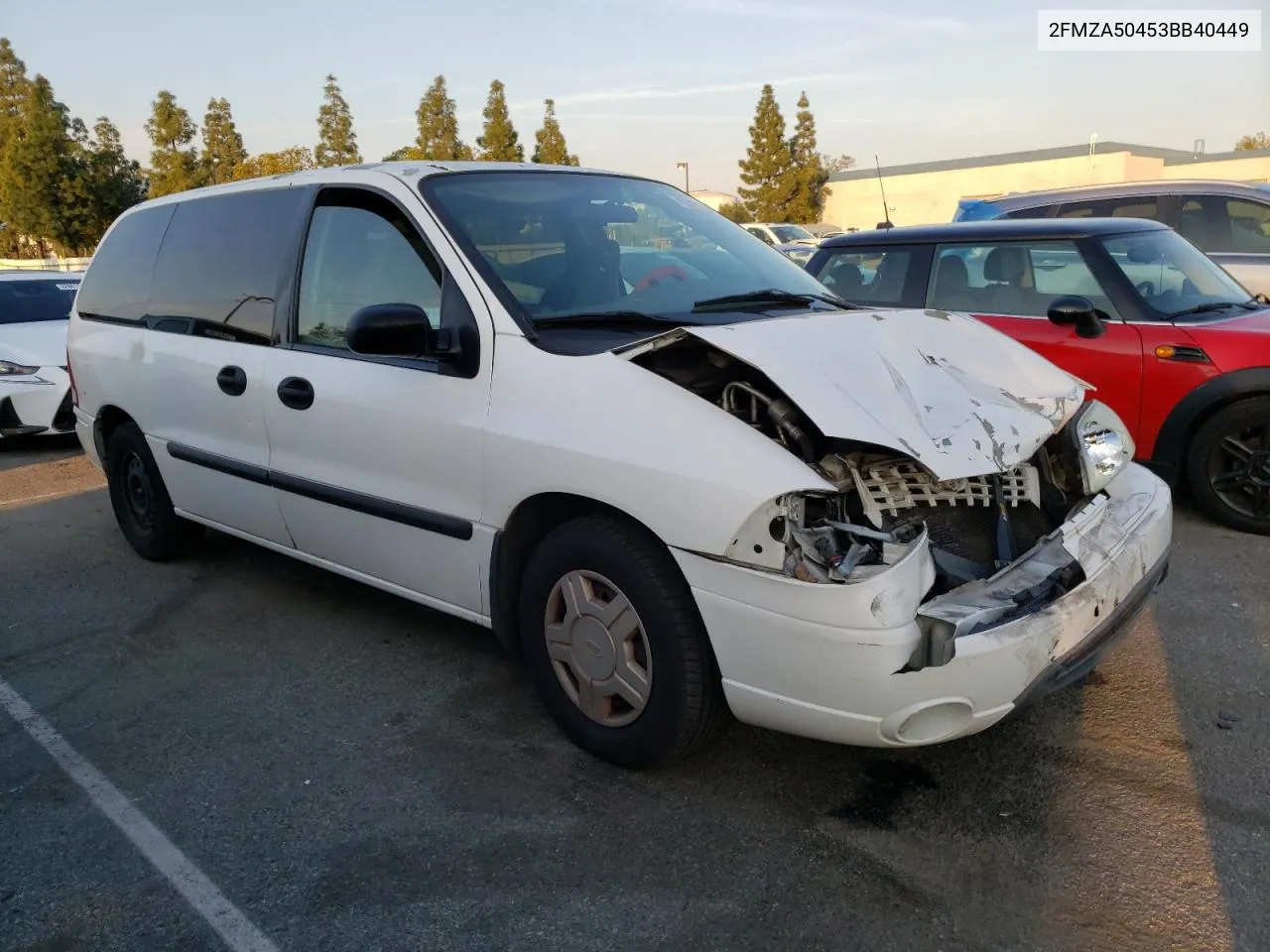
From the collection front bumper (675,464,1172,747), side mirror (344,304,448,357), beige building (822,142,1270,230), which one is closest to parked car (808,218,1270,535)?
front bumper (675,464,1172,747)

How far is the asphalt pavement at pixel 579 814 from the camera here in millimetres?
2361

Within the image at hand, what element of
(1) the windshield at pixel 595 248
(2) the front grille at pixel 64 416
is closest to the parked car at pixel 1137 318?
(1) the windshield at pixel 595 248

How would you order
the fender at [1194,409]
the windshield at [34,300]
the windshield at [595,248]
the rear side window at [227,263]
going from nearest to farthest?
the windshield at [595,248]
the rear side window at [227,263]
the fender at [1194,409]
the windshield at [34,300]

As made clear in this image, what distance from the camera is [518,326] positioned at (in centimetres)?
308

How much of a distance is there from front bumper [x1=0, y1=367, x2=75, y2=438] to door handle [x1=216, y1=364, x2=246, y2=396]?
5.14m

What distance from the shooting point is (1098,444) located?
10.7ft

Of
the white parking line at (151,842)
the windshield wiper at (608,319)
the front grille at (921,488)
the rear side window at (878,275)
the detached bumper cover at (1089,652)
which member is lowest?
the white parking line at (151,842)

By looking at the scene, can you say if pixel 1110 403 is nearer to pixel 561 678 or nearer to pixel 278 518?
pixel 561 678

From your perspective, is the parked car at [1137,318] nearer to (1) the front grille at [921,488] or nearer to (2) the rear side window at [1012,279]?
(2) the rear side window at [1012,279]

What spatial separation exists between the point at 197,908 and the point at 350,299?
2.09 metres

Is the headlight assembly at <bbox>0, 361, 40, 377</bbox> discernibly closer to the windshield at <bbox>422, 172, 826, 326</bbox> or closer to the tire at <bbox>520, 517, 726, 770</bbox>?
the windshield at <bbox>422, 172, 826, 326</bbox>

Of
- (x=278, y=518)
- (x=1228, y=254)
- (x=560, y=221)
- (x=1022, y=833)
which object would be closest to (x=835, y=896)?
(x=1022, y=833)

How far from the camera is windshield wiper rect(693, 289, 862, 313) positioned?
3.36 metres

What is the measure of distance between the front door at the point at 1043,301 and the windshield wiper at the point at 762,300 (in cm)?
246
